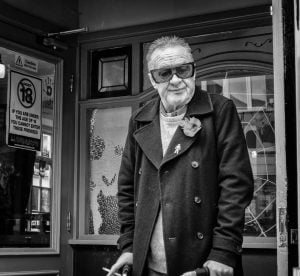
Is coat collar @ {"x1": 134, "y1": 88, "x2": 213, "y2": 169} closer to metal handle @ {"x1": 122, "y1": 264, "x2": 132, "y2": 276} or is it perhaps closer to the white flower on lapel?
the white flower on lapel

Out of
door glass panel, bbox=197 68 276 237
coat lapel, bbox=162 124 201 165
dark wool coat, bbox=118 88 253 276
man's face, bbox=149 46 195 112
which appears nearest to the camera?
dark wool coat, bbox=118 88 253 276

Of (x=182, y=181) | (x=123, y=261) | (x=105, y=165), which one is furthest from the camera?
(x=105, y=165)

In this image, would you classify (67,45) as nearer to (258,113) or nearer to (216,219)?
(258,113)

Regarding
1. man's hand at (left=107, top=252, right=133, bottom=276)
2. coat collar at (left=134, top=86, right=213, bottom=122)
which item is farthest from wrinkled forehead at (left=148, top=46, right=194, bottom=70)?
man's hand at (left=107, top=252, right=133, bottom=276)

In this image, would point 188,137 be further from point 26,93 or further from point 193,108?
point 26,93

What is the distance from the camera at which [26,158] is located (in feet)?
17.2

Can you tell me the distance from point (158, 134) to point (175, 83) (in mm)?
255

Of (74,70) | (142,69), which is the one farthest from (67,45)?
(142,69)

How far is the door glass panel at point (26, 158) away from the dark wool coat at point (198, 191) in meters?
2.09

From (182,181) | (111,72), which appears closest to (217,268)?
(182,181)

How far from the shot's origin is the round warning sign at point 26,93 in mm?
5254

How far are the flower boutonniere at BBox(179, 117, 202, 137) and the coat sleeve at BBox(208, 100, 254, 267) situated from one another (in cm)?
11

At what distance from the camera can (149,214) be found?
3125 millimetres

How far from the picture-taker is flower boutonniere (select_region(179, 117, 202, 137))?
3.11 meters
